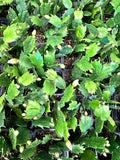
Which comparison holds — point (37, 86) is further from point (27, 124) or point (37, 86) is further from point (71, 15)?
point (71, 15)

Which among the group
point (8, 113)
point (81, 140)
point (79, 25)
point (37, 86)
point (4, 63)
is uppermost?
point (79, 25)

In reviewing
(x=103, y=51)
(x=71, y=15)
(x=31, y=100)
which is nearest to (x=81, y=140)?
(x=31, y=100)

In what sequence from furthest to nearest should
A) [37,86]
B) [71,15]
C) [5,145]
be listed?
[71,15]
[37,86]
[5,145]

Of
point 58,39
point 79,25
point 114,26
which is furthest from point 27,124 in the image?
point 114,26

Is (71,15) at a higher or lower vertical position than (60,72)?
higher

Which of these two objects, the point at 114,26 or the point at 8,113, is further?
the point at 114,26

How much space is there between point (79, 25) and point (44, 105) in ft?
1.34

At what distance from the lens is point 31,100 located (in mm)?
799

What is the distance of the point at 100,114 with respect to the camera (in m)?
0.80

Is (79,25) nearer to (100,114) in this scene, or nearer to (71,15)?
(71,15)

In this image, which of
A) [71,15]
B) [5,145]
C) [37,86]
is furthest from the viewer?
[71,15]

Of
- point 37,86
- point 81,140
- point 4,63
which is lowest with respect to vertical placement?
point 81,140

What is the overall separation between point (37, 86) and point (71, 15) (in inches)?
15.8

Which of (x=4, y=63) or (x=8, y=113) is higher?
(x=4, y=63)
